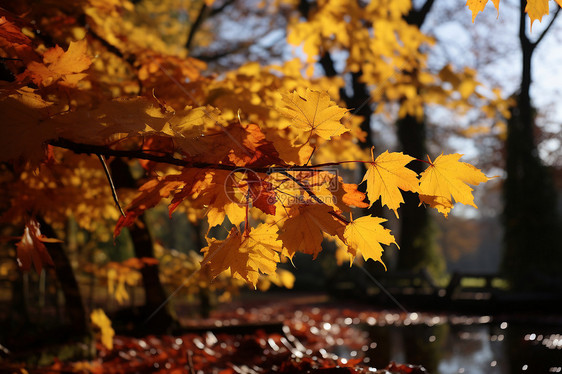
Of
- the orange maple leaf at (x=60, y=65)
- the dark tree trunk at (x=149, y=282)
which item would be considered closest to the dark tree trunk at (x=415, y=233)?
the dark tree trunk at (x=149, y=282)

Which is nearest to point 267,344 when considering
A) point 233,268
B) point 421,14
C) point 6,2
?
point 233,268

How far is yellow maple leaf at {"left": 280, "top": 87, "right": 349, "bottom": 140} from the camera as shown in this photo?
1259mm

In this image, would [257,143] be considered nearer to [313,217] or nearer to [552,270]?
[313,217]

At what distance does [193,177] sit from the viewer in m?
1.29

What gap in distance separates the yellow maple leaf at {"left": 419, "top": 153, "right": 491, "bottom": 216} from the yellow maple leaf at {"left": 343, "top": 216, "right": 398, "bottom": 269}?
0.56 ft

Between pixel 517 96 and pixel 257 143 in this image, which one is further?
pixel 517 96

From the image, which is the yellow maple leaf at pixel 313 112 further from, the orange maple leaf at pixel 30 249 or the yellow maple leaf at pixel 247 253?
the orange maple leaf at pixel 30 249

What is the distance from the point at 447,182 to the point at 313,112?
51 centimetres


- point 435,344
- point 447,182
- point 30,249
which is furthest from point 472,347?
point 30,249

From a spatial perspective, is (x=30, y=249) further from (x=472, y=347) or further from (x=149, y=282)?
(x=472, y=347)

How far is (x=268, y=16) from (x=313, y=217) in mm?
13247

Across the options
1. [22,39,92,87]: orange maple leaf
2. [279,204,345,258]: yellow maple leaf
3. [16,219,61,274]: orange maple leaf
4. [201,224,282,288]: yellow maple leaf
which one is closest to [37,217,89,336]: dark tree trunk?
[16,219,61,274]: orange maple leaf

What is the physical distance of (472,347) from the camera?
14.6ft

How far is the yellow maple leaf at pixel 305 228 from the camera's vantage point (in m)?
1.33
